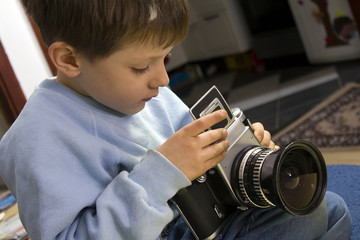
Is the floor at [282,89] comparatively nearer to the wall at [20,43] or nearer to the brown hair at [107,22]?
the wall at [20,43]

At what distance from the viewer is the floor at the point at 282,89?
5.71ft

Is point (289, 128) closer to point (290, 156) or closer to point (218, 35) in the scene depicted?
point (290, 156)

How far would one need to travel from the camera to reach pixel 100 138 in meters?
0.66

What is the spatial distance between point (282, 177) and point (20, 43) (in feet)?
3.99

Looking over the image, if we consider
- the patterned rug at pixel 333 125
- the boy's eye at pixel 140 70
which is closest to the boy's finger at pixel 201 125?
the boy's eye at pixel 140 70

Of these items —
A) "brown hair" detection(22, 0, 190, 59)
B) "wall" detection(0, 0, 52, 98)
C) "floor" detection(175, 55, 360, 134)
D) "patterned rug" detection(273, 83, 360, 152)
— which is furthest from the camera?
"floor" detection(175, 55, 360, 134)

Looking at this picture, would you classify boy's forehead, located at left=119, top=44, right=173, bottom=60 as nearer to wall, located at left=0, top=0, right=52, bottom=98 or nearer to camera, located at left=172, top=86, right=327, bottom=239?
camera, located at left=172, top=86, right=327, bottom=239

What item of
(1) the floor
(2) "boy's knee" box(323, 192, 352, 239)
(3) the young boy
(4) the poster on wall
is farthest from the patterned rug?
(3) the young boy

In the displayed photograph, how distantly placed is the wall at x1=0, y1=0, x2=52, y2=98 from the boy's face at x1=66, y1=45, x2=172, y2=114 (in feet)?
3.25

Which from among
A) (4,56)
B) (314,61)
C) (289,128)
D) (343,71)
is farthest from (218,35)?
(4,56)

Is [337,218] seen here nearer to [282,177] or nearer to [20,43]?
[282,177]

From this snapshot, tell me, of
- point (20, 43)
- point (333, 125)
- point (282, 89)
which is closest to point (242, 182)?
point (333, 125)

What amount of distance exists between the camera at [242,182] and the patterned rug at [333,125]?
66 centimetres

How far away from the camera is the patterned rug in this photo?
1.34 m
